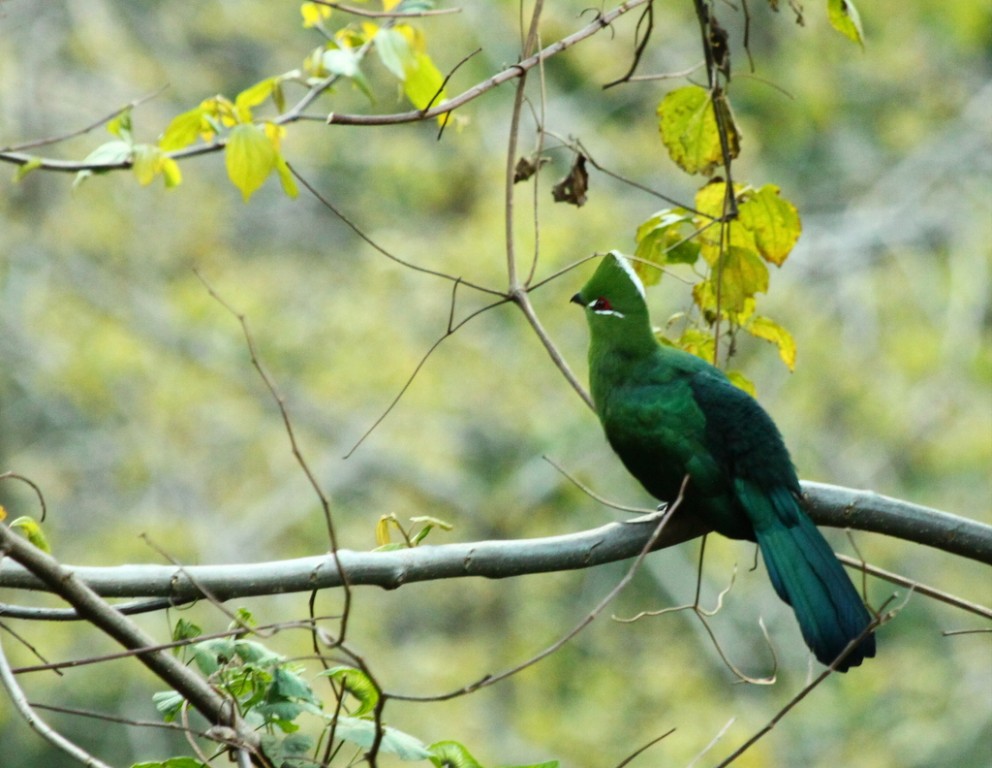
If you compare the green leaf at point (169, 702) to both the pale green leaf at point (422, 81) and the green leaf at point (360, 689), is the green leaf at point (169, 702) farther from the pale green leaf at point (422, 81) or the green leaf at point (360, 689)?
the pale green leaf at point (422, 81)

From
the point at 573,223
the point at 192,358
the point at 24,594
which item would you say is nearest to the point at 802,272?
the point at 573,223

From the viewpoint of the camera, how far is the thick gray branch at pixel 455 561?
57.4 inches

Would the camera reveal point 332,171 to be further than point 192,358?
Yes

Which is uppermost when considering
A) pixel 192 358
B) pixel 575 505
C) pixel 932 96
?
pixel 932 96

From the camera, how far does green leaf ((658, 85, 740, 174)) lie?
2137 mm

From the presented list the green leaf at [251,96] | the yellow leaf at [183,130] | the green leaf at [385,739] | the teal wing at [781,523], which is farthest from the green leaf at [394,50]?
the green leaf at [385,739]

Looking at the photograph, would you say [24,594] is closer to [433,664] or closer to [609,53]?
[433,664]

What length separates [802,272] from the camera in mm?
6871

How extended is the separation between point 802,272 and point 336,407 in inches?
109

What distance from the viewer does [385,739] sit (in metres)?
1.23

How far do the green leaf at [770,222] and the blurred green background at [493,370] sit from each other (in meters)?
4.24

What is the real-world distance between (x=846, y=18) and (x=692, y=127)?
34cm

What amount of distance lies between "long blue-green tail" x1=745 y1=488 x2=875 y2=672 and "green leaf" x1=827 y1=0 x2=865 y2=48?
737 mm

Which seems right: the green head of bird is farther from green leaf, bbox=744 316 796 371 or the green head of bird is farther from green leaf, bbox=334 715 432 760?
green leaf, bbox=334 715 432 760
